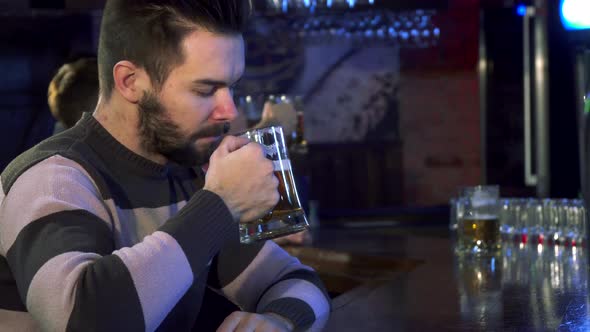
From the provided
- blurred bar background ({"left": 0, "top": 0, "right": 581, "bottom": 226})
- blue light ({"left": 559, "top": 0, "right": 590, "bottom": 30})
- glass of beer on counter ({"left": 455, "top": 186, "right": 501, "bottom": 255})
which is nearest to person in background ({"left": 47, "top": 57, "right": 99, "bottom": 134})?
blurred bar background ({"left": 0, "top": 0, "right": 581, "bottom": 226})

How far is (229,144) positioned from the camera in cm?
143

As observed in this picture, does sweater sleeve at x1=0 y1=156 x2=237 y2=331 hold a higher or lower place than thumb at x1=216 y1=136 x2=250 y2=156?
lower

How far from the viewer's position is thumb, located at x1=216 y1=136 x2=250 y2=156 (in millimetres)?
1423

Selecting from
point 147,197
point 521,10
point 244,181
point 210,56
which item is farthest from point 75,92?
point 521,10

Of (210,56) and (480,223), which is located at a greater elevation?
(210,56)

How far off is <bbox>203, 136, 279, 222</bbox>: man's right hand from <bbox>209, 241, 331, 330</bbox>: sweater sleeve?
0.91 feet

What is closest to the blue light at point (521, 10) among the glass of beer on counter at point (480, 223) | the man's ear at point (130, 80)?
the glass of beer on counter at point (480, 223)

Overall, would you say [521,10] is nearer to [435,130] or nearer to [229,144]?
[229,144]

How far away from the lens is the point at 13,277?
138cm

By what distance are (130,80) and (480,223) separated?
4.08 ft

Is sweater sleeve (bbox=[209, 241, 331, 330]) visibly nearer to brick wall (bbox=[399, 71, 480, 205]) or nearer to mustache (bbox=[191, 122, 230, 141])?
mustache (bbox=[191, 122, 230, 141])

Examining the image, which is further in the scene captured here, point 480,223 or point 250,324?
point 480,223

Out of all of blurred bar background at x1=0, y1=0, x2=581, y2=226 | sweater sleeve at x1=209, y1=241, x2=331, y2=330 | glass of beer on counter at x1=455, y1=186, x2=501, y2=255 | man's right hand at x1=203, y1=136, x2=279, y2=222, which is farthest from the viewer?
blurred bar background at x1=0, y1=0, x2=581, y2=226

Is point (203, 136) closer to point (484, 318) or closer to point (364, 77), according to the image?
point (484, 318)
